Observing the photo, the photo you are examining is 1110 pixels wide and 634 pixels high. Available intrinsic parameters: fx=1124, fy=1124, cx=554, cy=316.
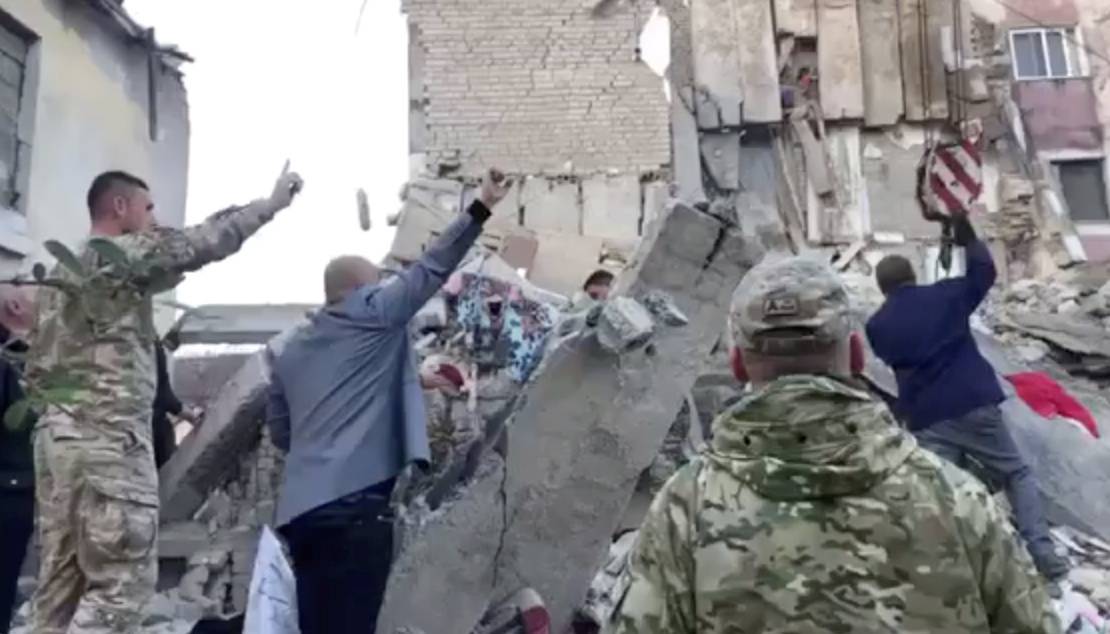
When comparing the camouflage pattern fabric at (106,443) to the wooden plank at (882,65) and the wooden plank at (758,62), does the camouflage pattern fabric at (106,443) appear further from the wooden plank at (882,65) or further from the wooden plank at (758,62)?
the wooden plank at (882,65)

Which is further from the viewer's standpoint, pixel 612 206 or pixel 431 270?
pixel 612 206

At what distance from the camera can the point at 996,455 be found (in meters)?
4.20

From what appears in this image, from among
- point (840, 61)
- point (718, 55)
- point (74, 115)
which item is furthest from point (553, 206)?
point (74, 115)

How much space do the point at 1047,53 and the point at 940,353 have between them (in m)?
14.9

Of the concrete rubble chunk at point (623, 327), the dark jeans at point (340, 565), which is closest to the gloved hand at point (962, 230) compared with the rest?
the concrete rubble chunk at point (623, 327)

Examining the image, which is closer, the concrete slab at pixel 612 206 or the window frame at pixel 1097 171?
the concrete slab at pixel 612 206

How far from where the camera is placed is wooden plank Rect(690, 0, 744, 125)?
1345cm

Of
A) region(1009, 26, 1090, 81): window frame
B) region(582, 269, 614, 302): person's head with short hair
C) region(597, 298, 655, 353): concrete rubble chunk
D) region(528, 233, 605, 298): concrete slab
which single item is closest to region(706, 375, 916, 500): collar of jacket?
→ region(597, 298, 655, 353): concrete rubble chunk

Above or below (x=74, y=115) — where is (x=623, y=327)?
below

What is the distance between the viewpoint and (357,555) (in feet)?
10.8

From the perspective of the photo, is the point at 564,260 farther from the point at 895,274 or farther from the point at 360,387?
the point at 360,387

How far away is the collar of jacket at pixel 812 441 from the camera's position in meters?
1.56

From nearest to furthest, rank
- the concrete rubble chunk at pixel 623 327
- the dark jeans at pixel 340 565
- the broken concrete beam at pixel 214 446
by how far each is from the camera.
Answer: the dark jeans at pixel 340 565
the concrete rubble chunk at pixel 623 327
the broken concrete beam at pixel 214 446

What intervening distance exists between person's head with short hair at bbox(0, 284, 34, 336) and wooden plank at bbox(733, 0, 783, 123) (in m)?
10.6
